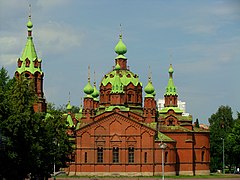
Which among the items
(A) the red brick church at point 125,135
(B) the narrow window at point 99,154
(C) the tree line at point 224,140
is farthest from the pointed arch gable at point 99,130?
(C) the tree line at point 224,140

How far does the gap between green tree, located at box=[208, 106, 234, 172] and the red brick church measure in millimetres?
20146

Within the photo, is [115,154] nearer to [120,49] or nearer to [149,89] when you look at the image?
[149,89]

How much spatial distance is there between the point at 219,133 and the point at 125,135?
135 ft

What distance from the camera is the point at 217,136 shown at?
415 feet

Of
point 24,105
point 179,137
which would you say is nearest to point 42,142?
point 24,105

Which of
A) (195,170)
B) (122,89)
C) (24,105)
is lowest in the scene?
(195,170)

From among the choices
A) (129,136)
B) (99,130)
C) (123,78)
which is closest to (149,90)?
(123,78)

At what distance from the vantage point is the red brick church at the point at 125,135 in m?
91.1

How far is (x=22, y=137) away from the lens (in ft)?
171

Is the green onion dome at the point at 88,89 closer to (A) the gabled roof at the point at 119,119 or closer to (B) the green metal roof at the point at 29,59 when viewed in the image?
(A) the gabled roof at the point at 119,119

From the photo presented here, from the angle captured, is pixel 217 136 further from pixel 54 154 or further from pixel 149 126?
pixel 54 154

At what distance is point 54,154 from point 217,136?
68349 mm

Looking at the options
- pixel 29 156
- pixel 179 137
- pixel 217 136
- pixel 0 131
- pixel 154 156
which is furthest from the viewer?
pixel 217 136

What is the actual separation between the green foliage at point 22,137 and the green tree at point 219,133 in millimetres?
63268
